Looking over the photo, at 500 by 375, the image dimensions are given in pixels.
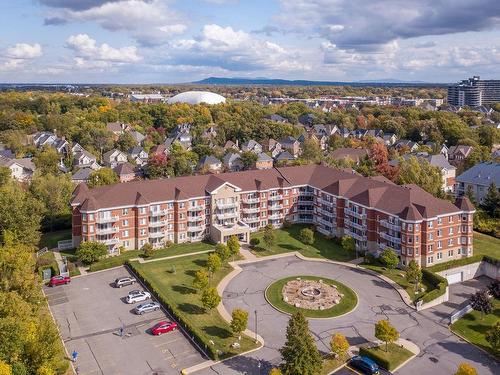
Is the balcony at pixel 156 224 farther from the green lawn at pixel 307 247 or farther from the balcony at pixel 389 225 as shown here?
the balcony at pixel 389 225

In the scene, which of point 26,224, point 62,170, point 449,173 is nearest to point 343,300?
point 26,224

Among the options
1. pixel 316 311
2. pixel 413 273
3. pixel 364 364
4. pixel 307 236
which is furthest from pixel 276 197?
pixel 364 364

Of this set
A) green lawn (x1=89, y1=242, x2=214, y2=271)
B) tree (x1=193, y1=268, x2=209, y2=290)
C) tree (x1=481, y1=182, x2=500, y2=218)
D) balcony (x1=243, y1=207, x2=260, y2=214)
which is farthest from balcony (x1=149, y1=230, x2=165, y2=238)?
tree (x1=481, y1=182, x2=500, y2=218)

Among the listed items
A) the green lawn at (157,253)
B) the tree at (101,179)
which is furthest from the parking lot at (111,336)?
the tree at (101,179)

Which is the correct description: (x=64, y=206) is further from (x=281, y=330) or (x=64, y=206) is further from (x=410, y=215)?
(x=410, y=215)

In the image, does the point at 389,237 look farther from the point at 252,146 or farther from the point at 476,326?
the point at 252,146

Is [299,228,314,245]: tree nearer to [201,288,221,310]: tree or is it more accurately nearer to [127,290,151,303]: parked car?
[201,288,221,310]: tree

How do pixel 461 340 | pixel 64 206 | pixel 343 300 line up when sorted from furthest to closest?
pixel 64 206 → pixel 343 300 → pixel 461 340
